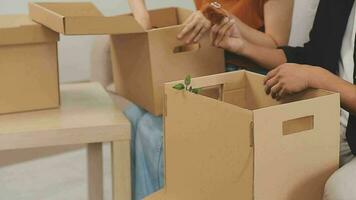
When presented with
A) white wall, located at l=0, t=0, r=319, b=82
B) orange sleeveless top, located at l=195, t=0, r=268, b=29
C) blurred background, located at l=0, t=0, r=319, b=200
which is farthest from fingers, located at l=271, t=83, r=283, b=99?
white wall, located at l=0, t=0, r=319, b=82

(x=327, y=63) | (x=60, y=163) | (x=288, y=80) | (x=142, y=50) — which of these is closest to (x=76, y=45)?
(x=60, y=163)

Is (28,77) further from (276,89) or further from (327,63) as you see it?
(327,63)

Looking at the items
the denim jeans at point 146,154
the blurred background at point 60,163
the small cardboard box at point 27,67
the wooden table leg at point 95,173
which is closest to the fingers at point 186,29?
the denim jeans at point 146,154

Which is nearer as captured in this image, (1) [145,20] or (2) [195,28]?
(2) [195,28]

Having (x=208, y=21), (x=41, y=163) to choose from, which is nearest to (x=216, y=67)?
(x=208, y=21)

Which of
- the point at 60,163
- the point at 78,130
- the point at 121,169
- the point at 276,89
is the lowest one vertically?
the point at 60,163

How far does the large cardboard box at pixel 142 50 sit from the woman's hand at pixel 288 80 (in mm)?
294

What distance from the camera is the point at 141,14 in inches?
70.2

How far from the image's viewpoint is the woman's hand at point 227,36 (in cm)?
152

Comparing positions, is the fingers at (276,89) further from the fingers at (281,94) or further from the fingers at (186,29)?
the fingers at (186,29)

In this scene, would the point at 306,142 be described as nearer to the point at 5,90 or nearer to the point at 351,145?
the point at 351,145

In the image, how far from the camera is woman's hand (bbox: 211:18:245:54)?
152 centimetres

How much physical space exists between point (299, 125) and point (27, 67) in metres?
0.76

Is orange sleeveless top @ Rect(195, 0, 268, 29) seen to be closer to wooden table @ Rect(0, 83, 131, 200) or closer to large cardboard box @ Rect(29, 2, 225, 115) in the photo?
large cardboard box @ Rect(29, 2, 225, 115)
